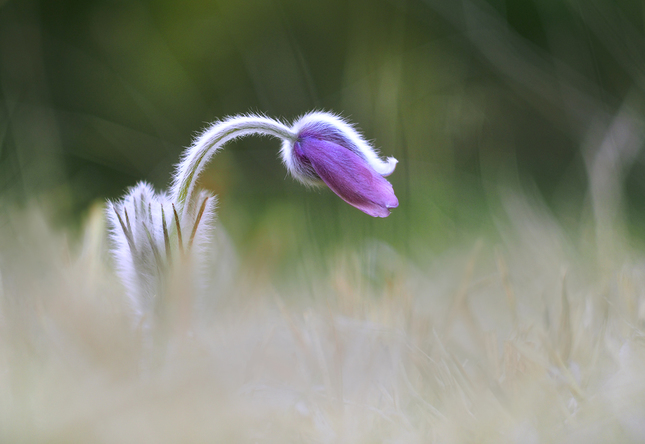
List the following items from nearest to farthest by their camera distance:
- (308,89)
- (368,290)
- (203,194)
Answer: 1. (368,290)
2. (203,194)
3. (308,89)

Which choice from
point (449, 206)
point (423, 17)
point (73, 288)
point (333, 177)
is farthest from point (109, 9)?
point (73, 288)

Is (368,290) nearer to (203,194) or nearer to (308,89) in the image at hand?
(203,194)

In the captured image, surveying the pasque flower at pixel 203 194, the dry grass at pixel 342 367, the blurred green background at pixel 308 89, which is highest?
the blurred green background at pixel 308 89

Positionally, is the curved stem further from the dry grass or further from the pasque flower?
the dry grass

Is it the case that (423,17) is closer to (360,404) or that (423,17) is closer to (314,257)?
(314,257)

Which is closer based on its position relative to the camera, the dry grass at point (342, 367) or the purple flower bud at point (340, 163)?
the dry grass at point (342, 367)

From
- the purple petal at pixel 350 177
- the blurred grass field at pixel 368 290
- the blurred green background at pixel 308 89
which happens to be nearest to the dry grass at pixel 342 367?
the blurred grass field at pixel 368 290

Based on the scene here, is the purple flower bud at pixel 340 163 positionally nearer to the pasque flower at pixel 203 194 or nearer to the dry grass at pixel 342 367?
the pasque flower at pixel 203 194

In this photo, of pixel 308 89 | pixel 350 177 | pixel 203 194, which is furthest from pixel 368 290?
pixel 308 89
